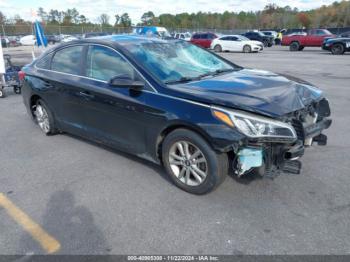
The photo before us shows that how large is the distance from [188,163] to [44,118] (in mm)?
3257

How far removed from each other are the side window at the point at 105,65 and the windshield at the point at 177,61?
19 cm

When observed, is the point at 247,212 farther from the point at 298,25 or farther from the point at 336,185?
the point at 298,25

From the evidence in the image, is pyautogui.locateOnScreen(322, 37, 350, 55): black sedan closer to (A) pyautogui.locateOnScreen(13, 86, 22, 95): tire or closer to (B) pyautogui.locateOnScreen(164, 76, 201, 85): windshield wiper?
(A) pyautogui.locateOnScreen(13, 86, 22, 95): tire

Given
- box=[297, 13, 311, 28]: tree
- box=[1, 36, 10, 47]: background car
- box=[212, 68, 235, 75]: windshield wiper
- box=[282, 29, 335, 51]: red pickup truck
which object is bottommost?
box=[212, 68, 235, 75]: windshield wiper

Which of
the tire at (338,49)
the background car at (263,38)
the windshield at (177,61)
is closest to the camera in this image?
the windshield at (177,61)

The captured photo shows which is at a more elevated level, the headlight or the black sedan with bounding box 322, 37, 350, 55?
the black sedan with bounding box 322, 37, 350, 55

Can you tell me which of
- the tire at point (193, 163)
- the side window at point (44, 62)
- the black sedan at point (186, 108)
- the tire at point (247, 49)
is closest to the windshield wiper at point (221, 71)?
the black sedan at point (186, 108)

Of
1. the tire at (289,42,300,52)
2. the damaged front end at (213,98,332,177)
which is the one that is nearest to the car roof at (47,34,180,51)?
the damaged front end at (213,98,332,177)

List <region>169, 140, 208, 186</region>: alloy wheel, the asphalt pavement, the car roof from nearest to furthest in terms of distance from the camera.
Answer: the asphalt pavement, <region>169, 140, 208, 186</region>: alloy wheel, the car roof

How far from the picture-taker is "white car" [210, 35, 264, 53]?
2543 cm

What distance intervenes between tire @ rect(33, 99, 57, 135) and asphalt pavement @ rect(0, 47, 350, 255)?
716mm

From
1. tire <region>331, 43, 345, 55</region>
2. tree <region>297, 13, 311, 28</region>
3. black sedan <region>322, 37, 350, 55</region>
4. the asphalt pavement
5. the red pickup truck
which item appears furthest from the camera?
tree <region>297, 13, 311, 28</region>

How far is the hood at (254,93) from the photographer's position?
3133 mm

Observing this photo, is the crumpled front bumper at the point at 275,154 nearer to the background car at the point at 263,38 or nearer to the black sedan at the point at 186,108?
the black sedan at the point at 186,108
